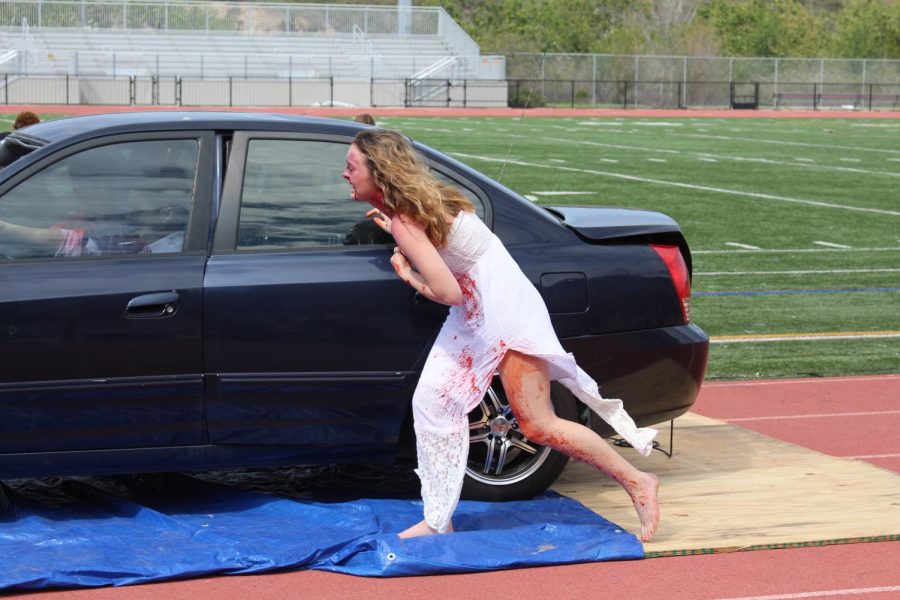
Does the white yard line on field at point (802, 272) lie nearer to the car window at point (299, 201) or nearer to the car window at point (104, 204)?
the car window at point (299, 201)

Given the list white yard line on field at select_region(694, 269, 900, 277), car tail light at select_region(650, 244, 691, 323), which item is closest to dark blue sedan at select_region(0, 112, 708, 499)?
car tail light at select_region(650, 244, 691, 323)

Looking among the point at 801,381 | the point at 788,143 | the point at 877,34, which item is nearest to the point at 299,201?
the point at 801,381

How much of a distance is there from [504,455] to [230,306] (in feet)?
4.13

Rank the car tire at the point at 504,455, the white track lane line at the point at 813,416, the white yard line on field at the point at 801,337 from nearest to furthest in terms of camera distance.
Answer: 1. the car tire at the point at 504,455
2. the white track lane line at the point at 813,416
3. the white yard line on field at the point at 801,337

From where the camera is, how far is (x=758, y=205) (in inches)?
854

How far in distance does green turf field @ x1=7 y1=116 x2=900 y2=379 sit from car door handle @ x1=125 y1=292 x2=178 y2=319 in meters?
1.42

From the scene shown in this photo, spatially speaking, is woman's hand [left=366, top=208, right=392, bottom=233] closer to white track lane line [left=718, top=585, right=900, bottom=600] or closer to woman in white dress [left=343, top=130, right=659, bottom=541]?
woman in white dress [left=343, top=130, right=659, bottom=541]

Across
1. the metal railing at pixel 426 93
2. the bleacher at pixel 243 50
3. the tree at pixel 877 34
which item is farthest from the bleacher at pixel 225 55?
the tree at pixel 877 34

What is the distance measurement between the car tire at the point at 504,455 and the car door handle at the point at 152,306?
1251 mm

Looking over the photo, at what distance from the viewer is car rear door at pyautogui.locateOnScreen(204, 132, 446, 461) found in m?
5.55

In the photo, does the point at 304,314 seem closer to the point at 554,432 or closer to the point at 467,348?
the point at 467,348

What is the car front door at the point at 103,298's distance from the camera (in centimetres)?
536

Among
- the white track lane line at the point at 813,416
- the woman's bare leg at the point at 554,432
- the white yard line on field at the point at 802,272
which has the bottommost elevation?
the white yard line on field at the point at 802,272

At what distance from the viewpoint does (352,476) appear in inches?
Result: 260
